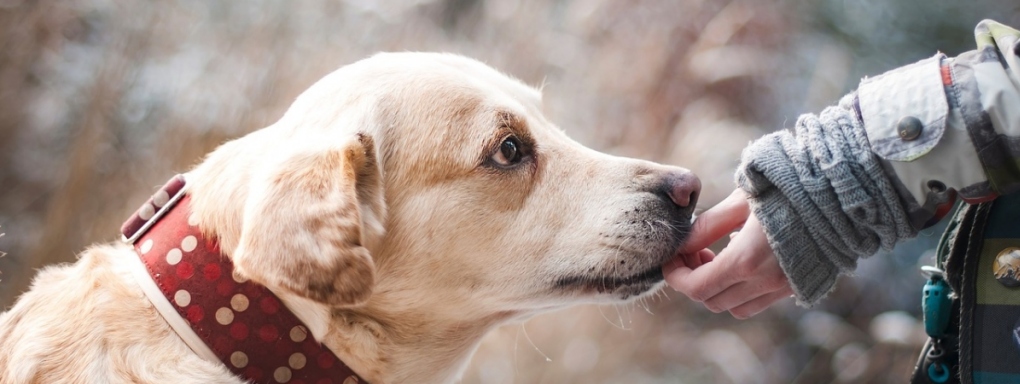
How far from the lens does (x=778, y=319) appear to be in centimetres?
428

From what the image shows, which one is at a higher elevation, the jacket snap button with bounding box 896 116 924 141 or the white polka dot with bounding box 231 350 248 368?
the white polka dot with bounding box 231 350 248 368

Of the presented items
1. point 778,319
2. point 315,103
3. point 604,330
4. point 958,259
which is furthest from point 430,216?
point 778,319

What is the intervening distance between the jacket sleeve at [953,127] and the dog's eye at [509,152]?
0.92m

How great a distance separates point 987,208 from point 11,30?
16.2ft

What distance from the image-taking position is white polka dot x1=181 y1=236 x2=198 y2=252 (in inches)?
72.3

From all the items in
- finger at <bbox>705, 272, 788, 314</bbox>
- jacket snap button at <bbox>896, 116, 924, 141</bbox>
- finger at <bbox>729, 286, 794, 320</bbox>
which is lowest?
finger at <bbox>729, 286, 794, 320</bbox>

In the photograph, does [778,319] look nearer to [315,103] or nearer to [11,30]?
[315,103]

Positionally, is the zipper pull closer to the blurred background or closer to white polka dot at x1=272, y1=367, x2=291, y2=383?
white polka dot at x1=272, y1=367, x2=291, y2=383

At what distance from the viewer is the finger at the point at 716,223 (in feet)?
6.86

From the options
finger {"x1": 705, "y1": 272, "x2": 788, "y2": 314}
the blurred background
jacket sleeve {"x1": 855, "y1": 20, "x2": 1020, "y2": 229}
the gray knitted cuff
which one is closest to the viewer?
jacket sleeve {"x1": 855, "y1": 20, "x2": 1020, "y2": 229}

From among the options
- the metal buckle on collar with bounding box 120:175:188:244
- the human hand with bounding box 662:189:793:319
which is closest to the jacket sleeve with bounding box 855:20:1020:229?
the human hand with bounding box 662:189:793:319

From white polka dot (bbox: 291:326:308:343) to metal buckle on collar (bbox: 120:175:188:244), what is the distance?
503mm

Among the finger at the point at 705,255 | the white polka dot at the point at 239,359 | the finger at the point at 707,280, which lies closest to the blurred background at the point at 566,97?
the finger at the point at 705,255

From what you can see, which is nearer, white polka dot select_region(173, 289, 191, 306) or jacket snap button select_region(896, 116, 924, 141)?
jacket snap button select_region(896, 116, 924, 141)
